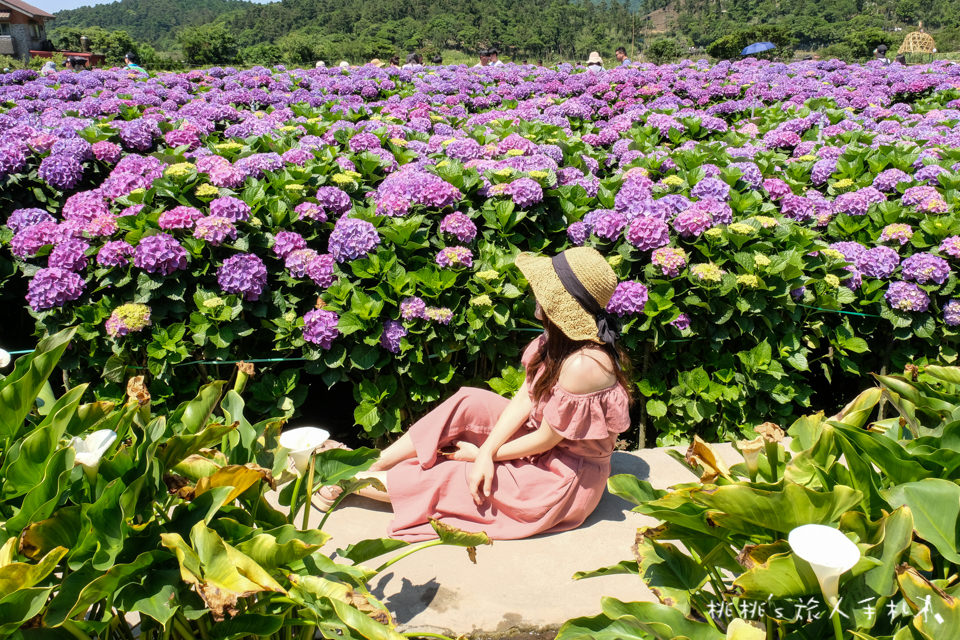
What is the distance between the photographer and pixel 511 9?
70.3 meters

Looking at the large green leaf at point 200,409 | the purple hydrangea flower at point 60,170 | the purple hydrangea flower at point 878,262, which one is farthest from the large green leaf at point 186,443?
the purple hydrangea flower at point 878,262

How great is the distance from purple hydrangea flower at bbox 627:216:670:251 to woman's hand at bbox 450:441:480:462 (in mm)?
1080

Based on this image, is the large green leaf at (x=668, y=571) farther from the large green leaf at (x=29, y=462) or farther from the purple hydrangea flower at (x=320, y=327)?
the purple hydrangea flower at (x=320, y=327)

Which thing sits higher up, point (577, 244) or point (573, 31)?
point (573, 31)

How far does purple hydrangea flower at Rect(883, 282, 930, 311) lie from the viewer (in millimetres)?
2902

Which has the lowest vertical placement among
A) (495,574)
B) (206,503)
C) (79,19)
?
(495,574)

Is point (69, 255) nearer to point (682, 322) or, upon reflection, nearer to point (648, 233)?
point (648, 233)

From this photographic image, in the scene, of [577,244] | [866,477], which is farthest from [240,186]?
[866,477]

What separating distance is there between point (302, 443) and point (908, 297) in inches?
101

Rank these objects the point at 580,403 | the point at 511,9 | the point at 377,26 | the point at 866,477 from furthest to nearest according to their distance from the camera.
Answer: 1. the point at 511,9
2. the point at 377,26
3. the point at 580,403
4. the point at 866,477

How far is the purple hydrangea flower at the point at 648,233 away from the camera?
274cm

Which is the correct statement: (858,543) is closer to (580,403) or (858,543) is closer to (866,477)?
(866,477)

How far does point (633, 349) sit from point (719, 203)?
2.32 feet

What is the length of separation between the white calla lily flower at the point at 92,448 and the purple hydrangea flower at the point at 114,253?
1.56m
